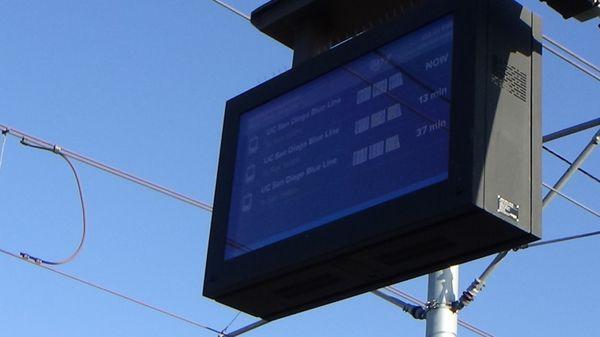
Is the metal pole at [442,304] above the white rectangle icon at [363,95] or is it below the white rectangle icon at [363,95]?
above

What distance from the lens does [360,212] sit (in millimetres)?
7258

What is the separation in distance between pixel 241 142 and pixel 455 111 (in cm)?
166

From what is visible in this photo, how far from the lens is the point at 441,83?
285 inches

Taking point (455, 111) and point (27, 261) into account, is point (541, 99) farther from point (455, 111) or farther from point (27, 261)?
point (27, 261)

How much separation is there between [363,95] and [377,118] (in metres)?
0.23

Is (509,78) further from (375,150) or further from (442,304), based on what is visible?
(442,304)

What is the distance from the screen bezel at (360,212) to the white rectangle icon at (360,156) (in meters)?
0.30

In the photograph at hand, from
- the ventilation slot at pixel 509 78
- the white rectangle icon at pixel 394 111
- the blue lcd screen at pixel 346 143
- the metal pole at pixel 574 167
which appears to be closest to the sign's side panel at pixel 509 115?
the ventilation slot at pixel 509 78

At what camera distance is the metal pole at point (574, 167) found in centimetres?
1147

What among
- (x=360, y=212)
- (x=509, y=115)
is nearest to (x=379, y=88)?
(x=360, y=212)

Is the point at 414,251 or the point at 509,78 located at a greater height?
the point at 509,78

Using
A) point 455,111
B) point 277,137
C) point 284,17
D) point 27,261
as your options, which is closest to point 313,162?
point 277,137

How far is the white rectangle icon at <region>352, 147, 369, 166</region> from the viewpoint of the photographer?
7398mm

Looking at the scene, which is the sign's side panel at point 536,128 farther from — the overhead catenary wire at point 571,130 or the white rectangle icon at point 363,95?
the overhead catenary wire at point 571,130
